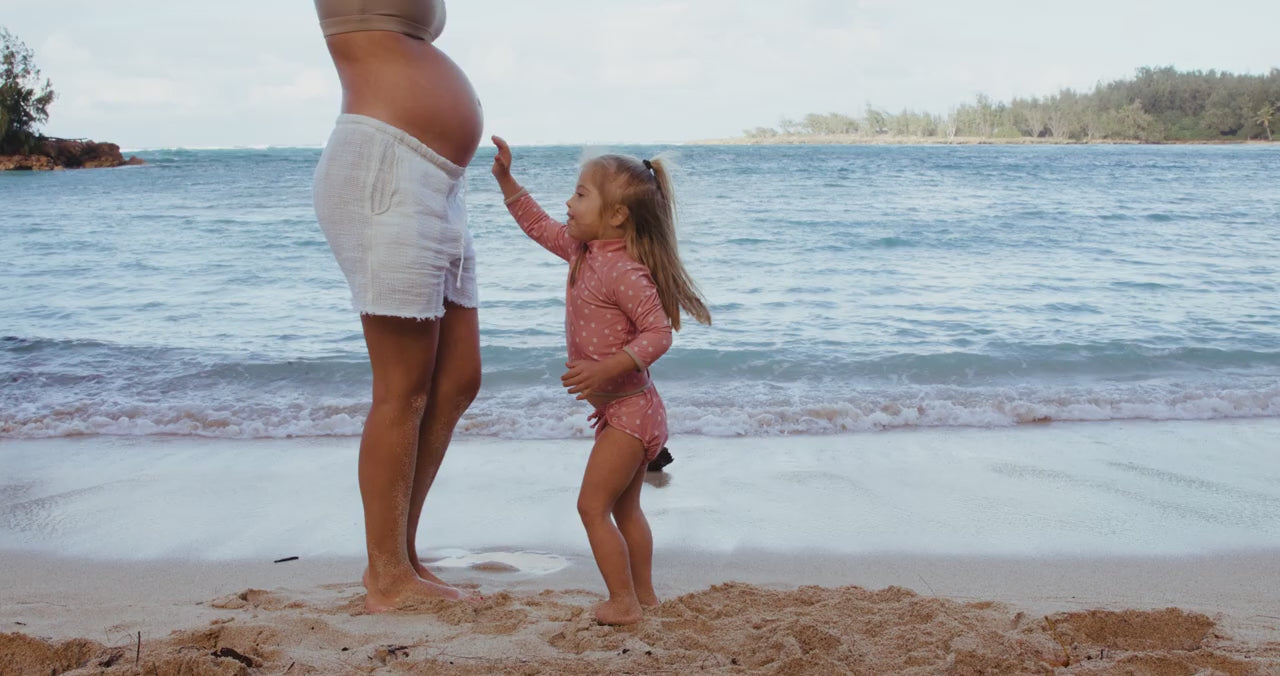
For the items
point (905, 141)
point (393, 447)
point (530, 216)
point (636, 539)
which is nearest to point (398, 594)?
point (393, 447)

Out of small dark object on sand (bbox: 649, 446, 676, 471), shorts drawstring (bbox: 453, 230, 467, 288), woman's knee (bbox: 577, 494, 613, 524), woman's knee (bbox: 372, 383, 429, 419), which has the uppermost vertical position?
shorts drawstring (bbox: 453, 230, 467, 288)

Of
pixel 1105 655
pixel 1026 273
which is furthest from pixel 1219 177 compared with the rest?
pixel 1105 655

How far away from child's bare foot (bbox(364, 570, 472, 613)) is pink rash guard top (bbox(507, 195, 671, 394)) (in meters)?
0.67

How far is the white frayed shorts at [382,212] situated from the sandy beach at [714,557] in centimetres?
78

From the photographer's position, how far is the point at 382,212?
2.22 m

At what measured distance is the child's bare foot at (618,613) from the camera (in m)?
2.36

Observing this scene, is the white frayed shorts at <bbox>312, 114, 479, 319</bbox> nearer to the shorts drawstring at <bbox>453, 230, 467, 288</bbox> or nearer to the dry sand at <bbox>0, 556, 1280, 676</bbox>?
the shorts drawstring at <bbox>453, 230, 467, 288</bbox>

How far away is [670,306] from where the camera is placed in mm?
2486

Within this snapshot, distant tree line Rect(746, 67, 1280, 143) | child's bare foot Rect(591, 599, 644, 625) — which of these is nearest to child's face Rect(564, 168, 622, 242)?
child's bare foot Rect(591, 599, 644, 625)

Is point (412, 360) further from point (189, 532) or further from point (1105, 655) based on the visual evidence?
point (1105, 655)

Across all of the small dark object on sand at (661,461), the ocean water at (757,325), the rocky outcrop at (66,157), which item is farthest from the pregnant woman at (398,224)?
the rocky outcrop at (66,157)

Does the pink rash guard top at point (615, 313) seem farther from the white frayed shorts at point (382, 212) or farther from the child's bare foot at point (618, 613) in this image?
the child's bare foot at point (618, 613)

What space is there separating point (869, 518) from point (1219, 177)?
29590 mm

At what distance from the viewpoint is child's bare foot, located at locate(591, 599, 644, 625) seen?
7.75 feet
